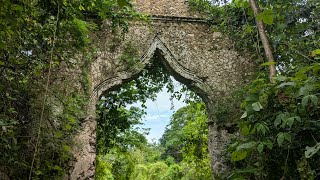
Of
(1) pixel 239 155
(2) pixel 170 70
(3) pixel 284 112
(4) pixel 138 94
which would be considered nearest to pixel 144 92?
(4) pixel 138 94

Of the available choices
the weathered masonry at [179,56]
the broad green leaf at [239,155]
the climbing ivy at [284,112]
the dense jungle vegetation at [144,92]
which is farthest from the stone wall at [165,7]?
the broad green leaf at [239,155]

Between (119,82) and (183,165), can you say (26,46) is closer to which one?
(119,82)

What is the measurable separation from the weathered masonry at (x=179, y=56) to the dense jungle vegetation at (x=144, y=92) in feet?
0.65

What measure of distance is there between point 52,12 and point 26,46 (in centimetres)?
51

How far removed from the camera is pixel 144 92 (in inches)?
310

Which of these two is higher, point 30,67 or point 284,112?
point 30,67

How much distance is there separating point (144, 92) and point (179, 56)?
183 centimetres

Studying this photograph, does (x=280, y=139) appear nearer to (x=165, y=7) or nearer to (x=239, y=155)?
(x=239, y=155)

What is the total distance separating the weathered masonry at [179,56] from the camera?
236 inches

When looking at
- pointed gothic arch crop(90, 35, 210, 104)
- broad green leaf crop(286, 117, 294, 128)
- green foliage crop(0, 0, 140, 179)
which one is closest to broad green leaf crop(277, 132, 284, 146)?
broad green leaf crop(286, 117, 294, 128)

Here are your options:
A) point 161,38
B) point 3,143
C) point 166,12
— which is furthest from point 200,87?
point 3,143

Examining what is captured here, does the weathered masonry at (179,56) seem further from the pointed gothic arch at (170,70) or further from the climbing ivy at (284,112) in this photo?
the climbing ivy at (284,112)

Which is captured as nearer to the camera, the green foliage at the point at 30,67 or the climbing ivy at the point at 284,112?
the climbing ivy at the point at 284,112

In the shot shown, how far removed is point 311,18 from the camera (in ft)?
16.1
